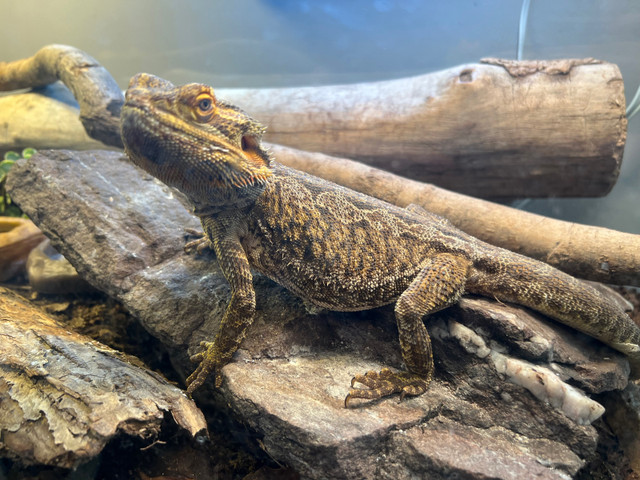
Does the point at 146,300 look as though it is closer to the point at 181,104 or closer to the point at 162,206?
the point at 162,206

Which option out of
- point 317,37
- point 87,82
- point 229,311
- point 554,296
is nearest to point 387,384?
point 229,311

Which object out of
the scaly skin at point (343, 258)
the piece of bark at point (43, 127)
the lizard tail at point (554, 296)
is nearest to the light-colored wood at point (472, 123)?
the piece of bark at point (43, 127)

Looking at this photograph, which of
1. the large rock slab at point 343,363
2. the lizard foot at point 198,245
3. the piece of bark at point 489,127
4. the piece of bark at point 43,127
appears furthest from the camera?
the piece of bark at point 43,127

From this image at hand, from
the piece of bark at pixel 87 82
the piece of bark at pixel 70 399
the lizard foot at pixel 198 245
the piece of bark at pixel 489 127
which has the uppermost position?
the piece of bark at pixel 87 82

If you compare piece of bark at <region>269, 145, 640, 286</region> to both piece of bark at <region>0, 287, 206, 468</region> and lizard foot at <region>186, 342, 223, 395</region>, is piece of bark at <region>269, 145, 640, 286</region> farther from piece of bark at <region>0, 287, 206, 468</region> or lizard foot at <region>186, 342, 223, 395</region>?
piece of bark at <region>0, 287, 206, 468</region>

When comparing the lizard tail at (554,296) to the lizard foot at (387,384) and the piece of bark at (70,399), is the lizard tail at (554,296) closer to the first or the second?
the lizard foot at (387,384)

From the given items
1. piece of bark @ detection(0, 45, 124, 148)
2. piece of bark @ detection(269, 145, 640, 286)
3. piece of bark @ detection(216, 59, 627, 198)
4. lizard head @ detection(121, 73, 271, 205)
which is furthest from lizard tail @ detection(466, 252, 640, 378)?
piece of bark @ detection(0, 45, 124, 148)
